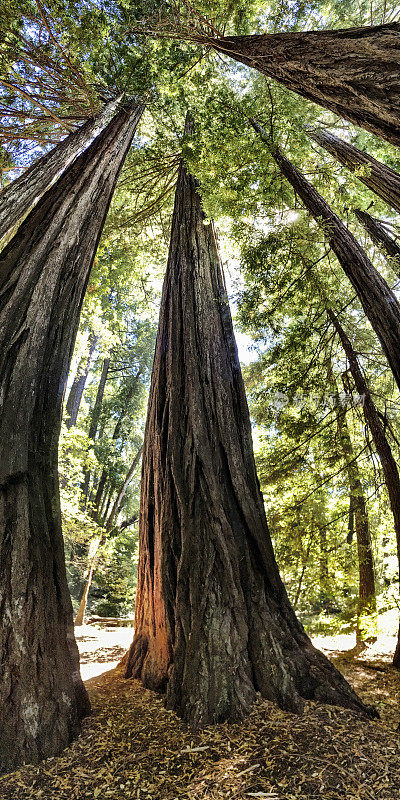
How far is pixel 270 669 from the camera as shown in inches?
97.6

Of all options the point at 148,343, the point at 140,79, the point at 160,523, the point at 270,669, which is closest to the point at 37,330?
the point at 160,523

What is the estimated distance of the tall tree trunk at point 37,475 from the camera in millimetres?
1926

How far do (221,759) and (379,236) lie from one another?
475 cm

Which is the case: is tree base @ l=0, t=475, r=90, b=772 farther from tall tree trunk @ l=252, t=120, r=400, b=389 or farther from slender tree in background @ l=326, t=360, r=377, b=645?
slender tree in background @ l=326, t=360, r=377, b=645

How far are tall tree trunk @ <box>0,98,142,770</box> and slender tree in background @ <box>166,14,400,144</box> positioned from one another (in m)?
1.85

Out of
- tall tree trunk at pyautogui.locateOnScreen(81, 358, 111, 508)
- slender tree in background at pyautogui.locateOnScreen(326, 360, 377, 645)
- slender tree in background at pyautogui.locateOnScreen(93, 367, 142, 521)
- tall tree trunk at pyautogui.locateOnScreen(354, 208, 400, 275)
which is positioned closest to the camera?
tall tree trunk at pyautogui.locateOnScreen(354, 208, 400, 275)

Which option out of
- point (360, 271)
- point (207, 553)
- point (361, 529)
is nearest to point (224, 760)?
point (207, 553)

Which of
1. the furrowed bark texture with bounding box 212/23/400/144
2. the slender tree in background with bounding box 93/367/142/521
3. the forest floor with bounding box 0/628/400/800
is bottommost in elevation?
the forest floor with bounding box 0/628/400/800

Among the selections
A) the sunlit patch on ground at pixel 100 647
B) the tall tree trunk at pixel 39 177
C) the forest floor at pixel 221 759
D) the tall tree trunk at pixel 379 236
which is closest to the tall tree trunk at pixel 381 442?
the tall tree trunk at pixel 379 236

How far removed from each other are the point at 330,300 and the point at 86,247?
8.24 ft

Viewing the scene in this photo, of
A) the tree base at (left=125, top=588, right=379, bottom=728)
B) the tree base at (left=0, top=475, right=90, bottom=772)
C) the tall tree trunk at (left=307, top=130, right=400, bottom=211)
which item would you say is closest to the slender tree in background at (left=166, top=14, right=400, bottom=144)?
the tall tree trunk at (left=307, top=130, right=400, bottom=211)

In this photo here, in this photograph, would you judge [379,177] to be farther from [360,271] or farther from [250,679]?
[250,679]

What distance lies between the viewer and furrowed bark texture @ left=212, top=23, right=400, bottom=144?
1498 millimetres

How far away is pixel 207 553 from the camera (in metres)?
2.74
